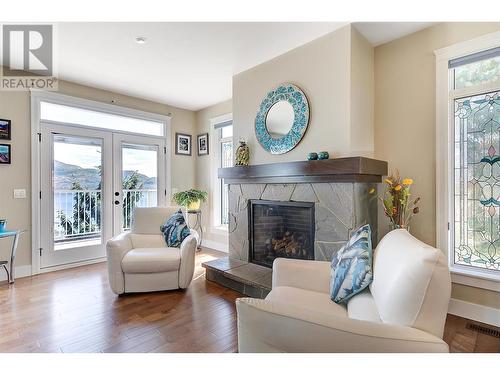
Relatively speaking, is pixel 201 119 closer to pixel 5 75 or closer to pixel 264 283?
pixel 5 75

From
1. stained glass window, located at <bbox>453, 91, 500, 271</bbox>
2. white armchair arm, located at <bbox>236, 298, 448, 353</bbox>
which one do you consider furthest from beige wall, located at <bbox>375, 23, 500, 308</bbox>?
white armchair arm, located at <bbox>236, 298, 448, 353</bbox>

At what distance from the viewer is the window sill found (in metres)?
2.06

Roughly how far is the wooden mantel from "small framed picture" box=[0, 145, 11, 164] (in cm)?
284

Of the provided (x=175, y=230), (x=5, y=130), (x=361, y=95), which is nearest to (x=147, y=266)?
(x=175, y=230)

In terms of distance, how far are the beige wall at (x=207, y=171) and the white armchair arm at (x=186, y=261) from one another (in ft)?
5.75

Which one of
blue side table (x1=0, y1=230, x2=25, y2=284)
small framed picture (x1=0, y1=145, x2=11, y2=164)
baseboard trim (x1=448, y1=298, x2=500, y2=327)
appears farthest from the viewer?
small framed picture (x1=0, y1=145, x2=11, y2=164)

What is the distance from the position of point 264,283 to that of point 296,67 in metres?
2.27

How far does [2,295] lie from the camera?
2.67 meters

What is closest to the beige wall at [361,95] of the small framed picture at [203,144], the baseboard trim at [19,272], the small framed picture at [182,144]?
the small framed picture at [203,144]

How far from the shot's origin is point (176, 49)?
2.75 metres

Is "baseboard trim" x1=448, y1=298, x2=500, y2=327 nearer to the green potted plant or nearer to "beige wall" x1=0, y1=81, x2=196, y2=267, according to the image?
the green potted plant

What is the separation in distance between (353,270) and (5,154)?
13.2ft

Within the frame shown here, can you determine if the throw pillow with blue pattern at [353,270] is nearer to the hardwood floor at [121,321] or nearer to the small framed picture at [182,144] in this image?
the hardwood floor at [121,321]
